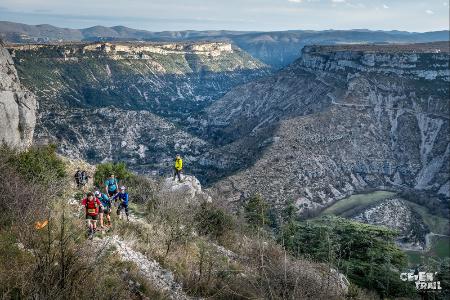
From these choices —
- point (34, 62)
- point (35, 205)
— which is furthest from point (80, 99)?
point (35, 205)

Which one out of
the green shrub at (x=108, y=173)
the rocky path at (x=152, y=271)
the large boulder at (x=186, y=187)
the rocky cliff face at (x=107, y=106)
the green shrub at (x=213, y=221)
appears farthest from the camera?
the rocky cliff face at (x=107, y=106)

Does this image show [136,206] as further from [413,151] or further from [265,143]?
[413,151]

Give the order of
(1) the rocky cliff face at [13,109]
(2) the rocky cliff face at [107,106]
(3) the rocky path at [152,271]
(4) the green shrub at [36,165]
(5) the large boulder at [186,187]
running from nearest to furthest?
1. (3) the rocky path at [152,271]
2. (4) the green shrub at [36,165]
3. (5) the large boulder at [186,187]
4. (1) the rocky cliff face at [13,109]
5. (2) the rocky cliff face at [107,106]

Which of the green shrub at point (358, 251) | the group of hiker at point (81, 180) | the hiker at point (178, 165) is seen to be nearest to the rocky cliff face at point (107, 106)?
the hiker at point (178, 165)

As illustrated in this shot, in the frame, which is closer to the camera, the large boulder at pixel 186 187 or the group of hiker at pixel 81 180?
the group of hiker at pixel 81 180

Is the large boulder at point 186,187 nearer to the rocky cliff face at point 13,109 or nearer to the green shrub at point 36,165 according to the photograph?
the green shrub at point 36,165

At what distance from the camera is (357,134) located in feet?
292

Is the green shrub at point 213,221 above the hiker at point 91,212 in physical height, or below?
below

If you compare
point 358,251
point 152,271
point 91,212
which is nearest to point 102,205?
point 91,212

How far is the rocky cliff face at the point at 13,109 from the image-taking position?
2808 cm

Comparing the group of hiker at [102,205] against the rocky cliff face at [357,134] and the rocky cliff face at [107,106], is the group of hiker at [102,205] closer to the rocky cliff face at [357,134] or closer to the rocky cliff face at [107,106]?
the rocky cliff face at [357,134]

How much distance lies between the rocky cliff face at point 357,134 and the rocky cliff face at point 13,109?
110 ft

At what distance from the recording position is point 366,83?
101 m

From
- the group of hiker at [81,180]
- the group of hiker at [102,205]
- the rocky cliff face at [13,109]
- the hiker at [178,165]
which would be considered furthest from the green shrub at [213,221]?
the rocky cliff face at [13,109]
